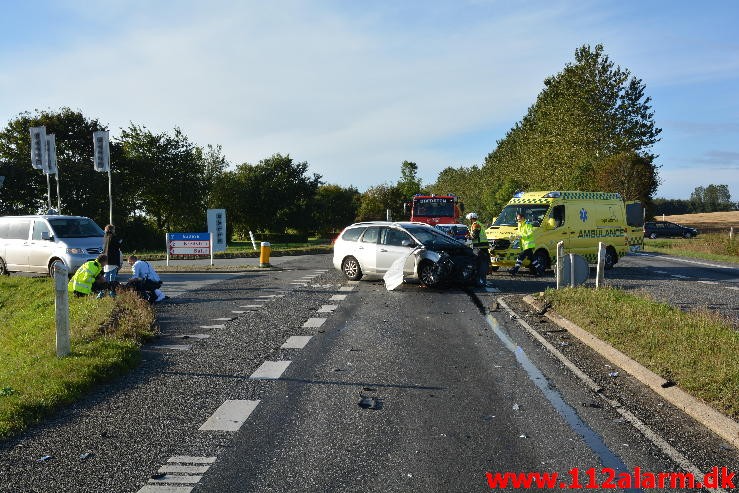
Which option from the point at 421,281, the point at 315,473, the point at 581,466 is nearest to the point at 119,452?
the point at 315,473

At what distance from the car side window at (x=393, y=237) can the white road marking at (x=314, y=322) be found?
5.43 metres

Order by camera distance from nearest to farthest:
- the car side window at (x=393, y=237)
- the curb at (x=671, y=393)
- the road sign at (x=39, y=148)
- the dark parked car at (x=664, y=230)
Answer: the curb at (x=671, y=393), the car side window at (x=393, y=237), the road sign at (x=39, y=148), the dark parked car at (x=664, y=230)

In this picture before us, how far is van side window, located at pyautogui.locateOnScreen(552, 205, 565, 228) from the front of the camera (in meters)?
19.1

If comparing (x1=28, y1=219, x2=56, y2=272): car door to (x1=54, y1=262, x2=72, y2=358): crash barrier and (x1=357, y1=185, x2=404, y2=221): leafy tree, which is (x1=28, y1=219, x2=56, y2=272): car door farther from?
(x1=357, y1=185, x2=404, y2=221): leafy tree

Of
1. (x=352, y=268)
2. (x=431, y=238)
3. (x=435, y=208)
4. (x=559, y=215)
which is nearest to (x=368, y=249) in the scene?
(x=352, y=268)

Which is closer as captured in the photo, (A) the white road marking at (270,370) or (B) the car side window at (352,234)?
(A) the white road marking at (270,370)

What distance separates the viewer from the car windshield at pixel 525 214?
19.0 m

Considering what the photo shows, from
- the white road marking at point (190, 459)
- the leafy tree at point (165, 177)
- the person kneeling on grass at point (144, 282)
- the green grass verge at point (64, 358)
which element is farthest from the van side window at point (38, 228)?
the leafy tree at point (165, 177)

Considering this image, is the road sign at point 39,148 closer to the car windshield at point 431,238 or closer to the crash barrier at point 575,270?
the car windshield at point 431,238

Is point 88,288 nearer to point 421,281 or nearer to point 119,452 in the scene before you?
point 421,281

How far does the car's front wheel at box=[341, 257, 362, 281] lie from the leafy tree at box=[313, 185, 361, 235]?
46456mm

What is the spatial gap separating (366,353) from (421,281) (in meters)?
7.18

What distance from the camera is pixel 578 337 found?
9055 millimetres

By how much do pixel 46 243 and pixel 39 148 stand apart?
29.8 ft
